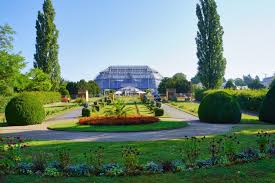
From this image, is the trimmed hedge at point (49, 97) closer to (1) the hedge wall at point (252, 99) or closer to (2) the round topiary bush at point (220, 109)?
(1) the hedge wall at point (252, 99)

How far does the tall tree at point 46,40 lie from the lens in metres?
48.7

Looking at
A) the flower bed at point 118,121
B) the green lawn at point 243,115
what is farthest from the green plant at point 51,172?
the green lawn at point 243,115

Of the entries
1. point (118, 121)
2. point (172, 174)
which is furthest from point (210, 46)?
point (172, 174)

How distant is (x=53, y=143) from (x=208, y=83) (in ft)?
116

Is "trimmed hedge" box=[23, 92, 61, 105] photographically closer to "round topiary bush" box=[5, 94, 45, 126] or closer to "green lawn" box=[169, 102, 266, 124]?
"green lawn" box=[169, 102, 266, 124]

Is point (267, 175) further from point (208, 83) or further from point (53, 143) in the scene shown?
point (208, 83)

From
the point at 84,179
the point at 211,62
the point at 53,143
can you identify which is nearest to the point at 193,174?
the point at 84,179

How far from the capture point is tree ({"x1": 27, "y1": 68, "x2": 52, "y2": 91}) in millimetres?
47000

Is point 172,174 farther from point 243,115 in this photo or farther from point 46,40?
point 46,40

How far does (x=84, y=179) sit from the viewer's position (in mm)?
7105

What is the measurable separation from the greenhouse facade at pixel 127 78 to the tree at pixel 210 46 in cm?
7741

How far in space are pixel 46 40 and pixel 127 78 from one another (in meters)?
79.7

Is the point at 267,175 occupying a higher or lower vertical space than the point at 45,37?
lower

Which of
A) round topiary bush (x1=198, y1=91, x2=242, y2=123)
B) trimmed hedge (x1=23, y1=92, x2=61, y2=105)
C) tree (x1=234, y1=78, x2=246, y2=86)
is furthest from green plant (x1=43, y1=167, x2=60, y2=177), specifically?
tree (x1=234, y1=78, x2=246, y2=86)
